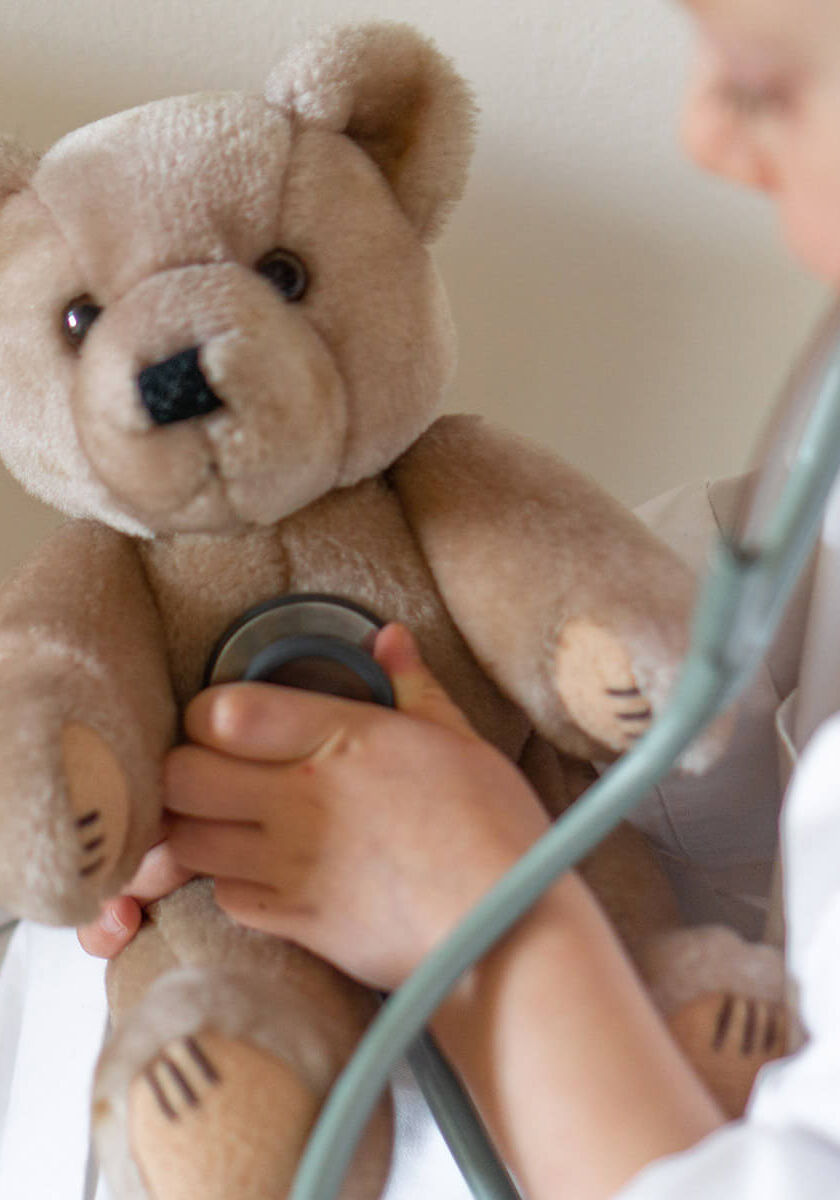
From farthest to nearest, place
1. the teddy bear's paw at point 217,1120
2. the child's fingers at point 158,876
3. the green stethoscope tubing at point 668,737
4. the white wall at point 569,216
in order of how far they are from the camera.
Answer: the white wall at point 569,216 < the child's fingers at point 158,876 < the teddy bear's paw at point 217,1120 < the green stethoscope tubing at point 668,737

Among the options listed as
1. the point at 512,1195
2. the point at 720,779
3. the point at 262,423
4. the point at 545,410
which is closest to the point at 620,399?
the point at 545,410

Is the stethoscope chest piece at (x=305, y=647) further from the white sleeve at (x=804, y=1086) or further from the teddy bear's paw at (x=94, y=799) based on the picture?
the white sleeve at (x=804, y=1086)

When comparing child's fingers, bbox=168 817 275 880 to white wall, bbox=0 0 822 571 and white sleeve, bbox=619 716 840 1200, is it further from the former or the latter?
white wall, bbox=0 0 822 571

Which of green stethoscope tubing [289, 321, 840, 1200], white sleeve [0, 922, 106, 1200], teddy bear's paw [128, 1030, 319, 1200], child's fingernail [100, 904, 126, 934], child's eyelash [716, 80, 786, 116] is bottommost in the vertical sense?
white sleeve [0, 922, 106, 1200]

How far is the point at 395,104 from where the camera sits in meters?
0.59

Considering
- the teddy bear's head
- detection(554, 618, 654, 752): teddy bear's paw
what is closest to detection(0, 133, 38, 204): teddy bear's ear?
the teddy bear's head

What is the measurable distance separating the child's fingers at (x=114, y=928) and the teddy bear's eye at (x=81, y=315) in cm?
27

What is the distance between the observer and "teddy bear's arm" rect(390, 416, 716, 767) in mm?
534

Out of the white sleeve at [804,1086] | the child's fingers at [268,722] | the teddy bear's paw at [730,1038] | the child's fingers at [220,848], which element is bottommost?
the teddy bear's paw at [730,1038]

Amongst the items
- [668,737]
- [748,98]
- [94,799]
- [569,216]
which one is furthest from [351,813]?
[569,216]

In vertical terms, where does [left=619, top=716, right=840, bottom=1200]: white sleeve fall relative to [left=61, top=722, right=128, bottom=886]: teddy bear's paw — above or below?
below

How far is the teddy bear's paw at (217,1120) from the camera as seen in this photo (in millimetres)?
473

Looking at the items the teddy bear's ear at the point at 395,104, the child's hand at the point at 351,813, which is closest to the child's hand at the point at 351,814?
the child's hand at the point at 351,813

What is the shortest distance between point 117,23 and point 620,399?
44 cm
